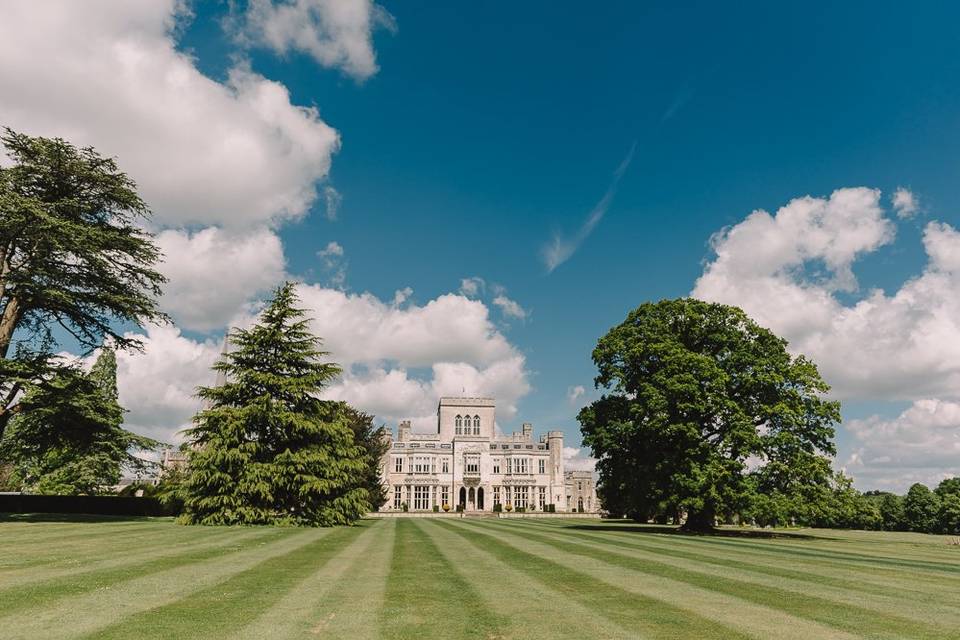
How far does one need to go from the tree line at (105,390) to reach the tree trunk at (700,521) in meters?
16.4

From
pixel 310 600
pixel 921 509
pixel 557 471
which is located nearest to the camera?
pixel 310 600

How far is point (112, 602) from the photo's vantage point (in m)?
7.71

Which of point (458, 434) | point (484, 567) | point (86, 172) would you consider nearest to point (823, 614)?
point (484, 567)

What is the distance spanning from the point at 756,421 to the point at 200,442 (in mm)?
26624

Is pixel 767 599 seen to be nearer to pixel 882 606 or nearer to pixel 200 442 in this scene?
pixel 882 606

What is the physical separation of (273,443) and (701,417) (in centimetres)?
2077

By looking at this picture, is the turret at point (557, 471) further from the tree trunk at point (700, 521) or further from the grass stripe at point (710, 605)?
the grass stripe at point (710, 605)

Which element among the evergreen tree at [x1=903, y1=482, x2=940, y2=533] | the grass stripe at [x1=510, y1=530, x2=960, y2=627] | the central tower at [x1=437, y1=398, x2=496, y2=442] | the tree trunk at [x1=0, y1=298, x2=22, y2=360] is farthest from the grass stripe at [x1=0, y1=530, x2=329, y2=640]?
the central tower at [x1=437, y1=398, x2=496, y2=442]

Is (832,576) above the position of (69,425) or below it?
below

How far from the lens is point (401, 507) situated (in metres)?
77.1

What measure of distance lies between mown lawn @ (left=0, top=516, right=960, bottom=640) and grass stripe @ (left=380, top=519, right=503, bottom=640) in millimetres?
26

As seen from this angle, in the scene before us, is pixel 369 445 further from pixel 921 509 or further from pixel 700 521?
pixel 921 509

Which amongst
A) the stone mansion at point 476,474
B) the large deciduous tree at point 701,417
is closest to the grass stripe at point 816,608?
the large deciduous tree at point 701,417

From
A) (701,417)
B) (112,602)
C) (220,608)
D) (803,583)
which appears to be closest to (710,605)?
(803,583)
